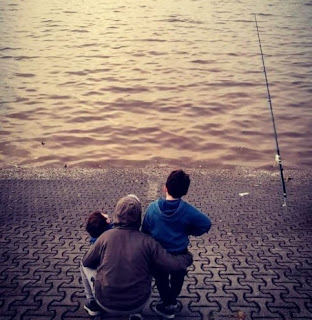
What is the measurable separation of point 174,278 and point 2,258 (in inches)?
104

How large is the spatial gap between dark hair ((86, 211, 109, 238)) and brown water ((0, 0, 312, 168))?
6.46 metres

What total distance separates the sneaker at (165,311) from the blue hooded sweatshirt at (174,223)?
2.54 feet

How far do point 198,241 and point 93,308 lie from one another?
2158 mm

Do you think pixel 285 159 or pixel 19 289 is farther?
pixel 285 159

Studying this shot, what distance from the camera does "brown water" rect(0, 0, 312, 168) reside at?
1102 cm

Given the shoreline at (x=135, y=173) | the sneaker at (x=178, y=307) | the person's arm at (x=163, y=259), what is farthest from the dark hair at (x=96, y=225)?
the shoreline at (x=135, y=173)

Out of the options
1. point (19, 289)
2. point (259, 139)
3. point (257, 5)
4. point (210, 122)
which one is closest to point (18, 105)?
point (210, 122)

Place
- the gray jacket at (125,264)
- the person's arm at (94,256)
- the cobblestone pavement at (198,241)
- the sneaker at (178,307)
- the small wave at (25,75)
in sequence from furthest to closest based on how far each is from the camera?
the small wave at (25,75) → the cobblestone pavement at (198,241) → the sneaker at (178,307) → the person's arm at (94,256) → the gray jacket at (125,264)

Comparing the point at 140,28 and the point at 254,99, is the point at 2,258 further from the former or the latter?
the point at 140,28

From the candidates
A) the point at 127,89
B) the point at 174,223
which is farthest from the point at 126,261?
the point at 127,89

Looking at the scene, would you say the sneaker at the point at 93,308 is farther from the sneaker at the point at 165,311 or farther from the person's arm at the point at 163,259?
the person's arm at the point at 163,259

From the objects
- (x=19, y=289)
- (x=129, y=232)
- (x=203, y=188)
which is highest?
(x=129, y=232)

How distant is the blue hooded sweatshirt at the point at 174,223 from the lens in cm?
353

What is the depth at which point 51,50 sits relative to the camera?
20938mm
